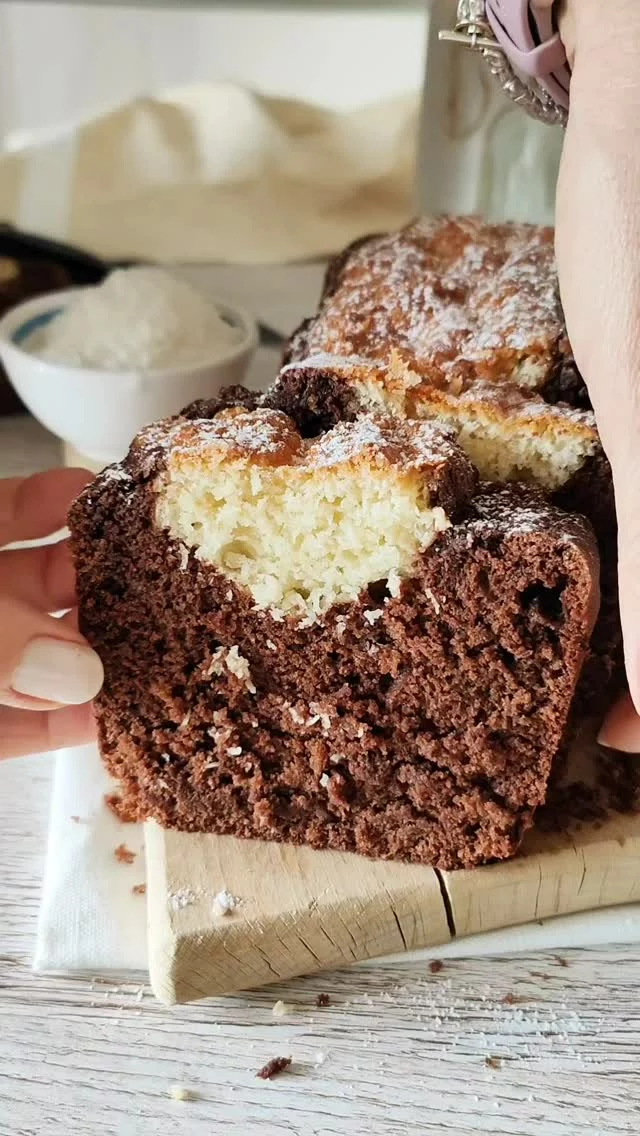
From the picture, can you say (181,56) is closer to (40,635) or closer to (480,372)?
(480,372)

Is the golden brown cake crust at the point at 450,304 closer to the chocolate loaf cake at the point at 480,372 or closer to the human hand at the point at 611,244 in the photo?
the chocolate loaf cake at the point at 480,372

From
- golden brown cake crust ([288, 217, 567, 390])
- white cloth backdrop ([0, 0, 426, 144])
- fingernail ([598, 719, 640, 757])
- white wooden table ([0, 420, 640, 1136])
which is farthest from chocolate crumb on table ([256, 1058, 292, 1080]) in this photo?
white cloth backdrop ([0, 0, 426, 144])

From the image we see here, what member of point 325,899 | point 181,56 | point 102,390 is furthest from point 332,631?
point 181,56

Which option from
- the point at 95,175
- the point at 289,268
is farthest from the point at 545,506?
the point at 95,175

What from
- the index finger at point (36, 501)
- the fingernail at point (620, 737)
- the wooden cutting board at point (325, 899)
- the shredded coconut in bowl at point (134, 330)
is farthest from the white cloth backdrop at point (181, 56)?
the wooden cutting board at point (325, 899)

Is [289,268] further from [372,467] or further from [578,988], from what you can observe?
[578,988]

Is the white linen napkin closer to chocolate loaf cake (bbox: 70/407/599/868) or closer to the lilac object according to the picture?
chocolate loaf cake (bbox: 70/407/599/868)
